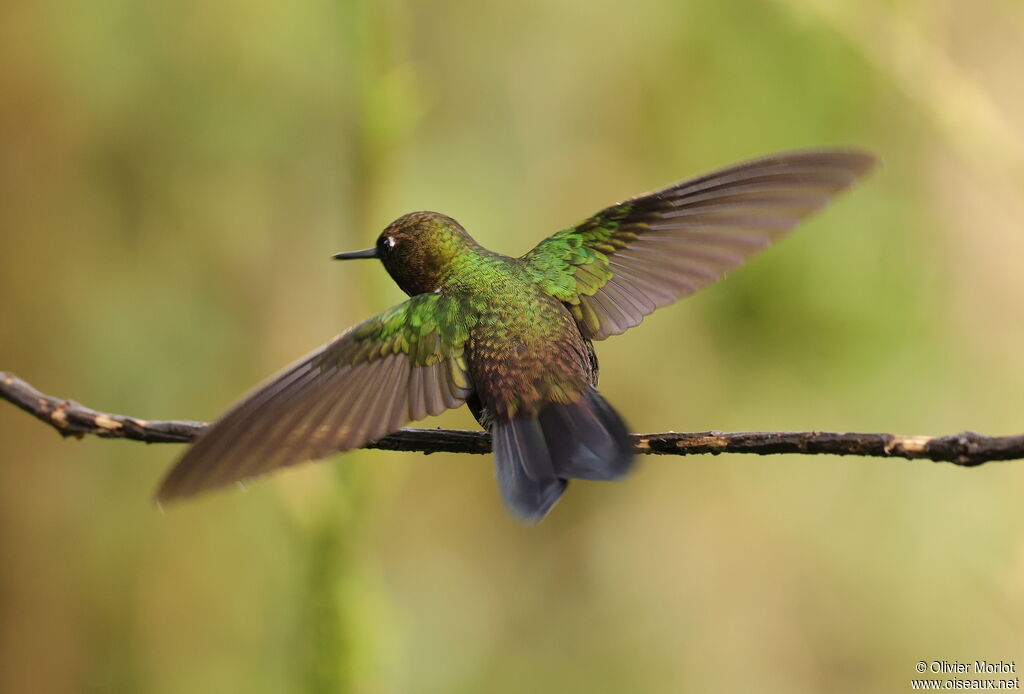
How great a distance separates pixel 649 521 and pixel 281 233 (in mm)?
1823

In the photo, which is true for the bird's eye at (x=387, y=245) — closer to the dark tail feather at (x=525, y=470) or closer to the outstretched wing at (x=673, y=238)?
the outstretched wing at (x=673, y=238)

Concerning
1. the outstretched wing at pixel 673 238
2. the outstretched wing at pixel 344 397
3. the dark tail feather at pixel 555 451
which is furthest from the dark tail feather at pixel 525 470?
the outstretched wing at pixel 673 238

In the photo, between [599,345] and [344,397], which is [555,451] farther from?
[599,345]

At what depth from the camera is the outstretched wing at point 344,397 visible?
4.78 ft

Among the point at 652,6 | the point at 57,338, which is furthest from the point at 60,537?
the point at 652,6

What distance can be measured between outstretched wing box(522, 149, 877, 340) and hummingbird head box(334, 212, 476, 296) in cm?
18

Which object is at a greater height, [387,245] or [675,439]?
[387,245]

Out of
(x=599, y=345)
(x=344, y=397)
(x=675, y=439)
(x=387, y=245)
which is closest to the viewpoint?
(x=675, y=439)

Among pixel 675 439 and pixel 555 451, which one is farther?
pixel 555 451

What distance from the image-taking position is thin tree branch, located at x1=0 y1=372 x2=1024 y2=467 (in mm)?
1359

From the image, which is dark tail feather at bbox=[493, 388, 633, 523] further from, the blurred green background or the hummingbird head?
the blurred green background

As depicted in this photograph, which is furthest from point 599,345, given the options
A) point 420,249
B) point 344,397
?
point 344,397

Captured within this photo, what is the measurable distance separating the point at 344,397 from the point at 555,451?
0.37 m

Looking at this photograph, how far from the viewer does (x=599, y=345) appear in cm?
396
